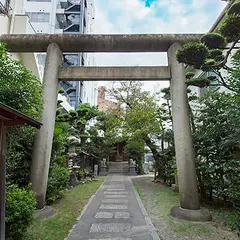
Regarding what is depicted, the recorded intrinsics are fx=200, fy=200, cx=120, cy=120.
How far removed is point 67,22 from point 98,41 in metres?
27.7

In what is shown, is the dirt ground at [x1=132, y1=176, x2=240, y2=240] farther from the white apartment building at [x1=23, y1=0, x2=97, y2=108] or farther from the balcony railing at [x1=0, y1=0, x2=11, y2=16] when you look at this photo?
the white apartment building at [x1=23, y1=0, x2=97, y2=108]

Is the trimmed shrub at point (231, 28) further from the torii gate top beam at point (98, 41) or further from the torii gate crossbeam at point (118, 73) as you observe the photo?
the torii gate top beam at point (98, 41)

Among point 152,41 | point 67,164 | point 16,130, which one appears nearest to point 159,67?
point 152,41

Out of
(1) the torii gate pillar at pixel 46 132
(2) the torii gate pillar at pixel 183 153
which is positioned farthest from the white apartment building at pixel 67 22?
(2) the torii gate pillar at pixel 183 153

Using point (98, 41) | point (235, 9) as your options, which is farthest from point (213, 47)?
point (98, 41)

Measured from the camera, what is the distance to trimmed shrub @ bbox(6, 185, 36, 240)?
344cm

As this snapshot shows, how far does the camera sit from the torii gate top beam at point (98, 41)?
21.0 feet

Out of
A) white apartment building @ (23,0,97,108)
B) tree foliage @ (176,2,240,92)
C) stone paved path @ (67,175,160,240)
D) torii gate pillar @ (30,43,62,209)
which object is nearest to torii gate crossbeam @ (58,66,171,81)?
torii gate pillar @ (30,43,62,209)

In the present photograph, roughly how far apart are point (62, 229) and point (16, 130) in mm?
2481

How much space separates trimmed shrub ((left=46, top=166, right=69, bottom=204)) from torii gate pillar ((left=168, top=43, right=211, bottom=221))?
Result: 3818 millimetres

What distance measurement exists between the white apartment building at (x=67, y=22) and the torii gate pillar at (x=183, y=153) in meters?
22.3

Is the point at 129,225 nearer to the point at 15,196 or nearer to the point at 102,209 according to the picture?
the point at 102,209

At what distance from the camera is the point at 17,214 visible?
344 centimetres

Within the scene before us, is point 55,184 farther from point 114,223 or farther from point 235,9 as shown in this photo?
point 235,9
